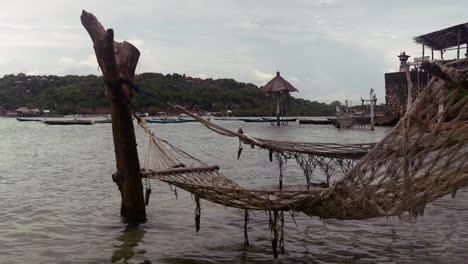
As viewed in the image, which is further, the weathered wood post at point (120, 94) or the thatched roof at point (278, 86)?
the thatched roof at point (278, 86)

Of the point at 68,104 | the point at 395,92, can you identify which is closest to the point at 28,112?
the point at 68,104

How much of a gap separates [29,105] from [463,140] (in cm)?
8549

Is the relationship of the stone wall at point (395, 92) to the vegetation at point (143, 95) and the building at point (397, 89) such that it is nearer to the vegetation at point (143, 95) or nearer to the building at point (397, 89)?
the building at point (397, 89)

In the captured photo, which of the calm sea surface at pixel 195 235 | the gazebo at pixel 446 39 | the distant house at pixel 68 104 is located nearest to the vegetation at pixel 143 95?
the distant house at pixel 68 104

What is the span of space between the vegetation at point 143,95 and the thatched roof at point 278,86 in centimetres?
3050

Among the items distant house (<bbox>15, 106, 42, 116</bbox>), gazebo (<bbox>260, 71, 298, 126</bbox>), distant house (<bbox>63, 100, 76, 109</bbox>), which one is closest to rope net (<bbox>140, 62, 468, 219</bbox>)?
gazebo (<bbox>260, 71, 298, 126</bbox>)

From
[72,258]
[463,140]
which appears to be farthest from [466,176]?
[72,258]

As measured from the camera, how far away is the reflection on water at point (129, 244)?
432 centimetres

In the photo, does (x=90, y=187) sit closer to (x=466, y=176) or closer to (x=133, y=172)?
(x=133, y=172)

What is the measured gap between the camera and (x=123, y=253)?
14.6ft

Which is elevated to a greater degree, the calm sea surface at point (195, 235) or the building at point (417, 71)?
the building at point (417, 71)

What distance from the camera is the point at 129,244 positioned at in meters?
4.71

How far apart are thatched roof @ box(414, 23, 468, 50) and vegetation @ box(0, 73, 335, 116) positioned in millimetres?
44097

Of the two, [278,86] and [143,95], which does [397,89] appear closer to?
[278,86]
